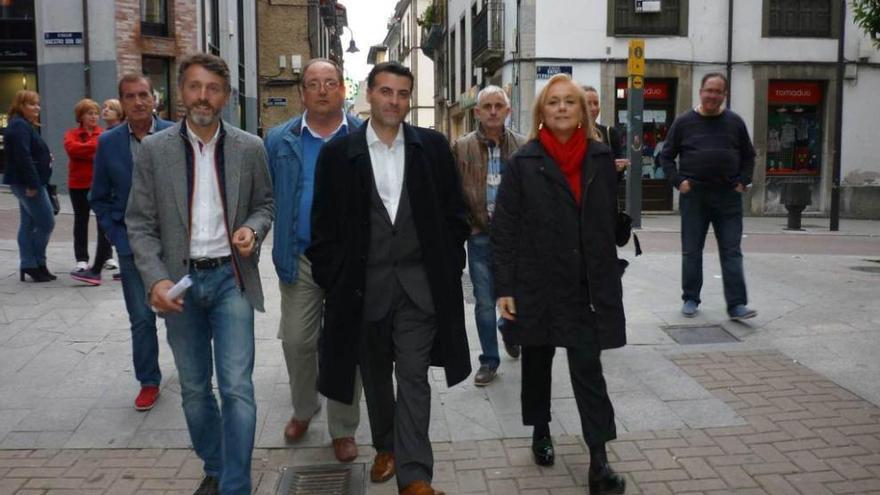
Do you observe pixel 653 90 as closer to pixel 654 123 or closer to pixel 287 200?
pixel 654 123

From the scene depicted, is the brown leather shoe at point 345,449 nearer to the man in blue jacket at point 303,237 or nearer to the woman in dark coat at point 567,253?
the man in blue jacket at point 303,237

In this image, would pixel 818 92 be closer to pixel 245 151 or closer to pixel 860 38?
pixel 860 38

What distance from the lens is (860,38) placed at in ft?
69.9

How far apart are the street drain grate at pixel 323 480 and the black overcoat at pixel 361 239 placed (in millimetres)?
440

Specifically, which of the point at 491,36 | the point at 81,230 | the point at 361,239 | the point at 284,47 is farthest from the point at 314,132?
the point at 284,47

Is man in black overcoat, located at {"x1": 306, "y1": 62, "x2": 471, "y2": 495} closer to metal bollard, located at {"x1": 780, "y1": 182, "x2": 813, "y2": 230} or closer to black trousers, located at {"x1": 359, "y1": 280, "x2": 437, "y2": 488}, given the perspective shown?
black trousers, located at {"x1": 359, "y1": 280, "x2": 437, "y2": 488}

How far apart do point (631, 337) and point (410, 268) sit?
3223mm

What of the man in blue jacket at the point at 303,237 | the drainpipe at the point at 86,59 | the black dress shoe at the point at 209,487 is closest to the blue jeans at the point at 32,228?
the man in blue jacket at the point at 303,237

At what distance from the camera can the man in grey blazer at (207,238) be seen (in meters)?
3.75

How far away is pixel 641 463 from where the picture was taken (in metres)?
4.39

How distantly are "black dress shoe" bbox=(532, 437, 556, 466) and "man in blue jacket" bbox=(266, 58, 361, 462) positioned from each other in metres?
0.92

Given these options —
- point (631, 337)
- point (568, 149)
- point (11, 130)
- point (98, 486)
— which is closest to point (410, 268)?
point (568, 149)

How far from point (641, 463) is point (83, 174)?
22.0 feet

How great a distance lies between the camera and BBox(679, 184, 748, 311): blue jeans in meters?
7.03
